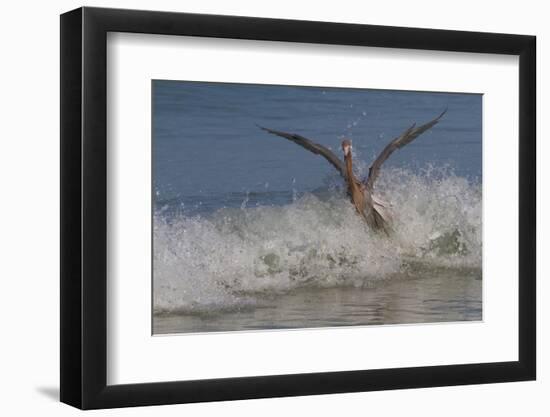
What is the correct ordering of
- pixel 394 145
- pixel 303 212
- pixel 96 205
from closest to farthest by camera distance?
1. pixel 96 205
2. pixel 303 212
3. pixel 394 145

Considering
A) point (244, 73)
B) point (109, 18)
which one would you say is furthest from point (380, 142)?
point (109, 18)

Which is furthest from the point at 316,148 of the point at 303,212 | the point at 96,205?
the point at 96,205

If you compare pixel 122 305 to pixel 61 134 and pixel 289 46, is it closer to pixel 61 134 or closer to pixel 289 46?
pixel 61 134

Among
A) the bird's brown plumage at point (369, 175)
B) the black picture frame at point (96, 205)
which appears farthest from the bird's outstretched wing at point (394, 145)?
the black picture frame at point (96, 205)

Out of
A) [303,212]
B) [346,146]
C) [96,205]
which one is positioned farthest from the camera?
Answer: [346,146]

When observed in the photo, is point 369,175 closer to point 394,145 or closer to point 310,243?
point 394,145

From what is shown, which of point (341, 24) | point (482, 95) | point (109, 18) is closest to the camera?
point (109, 18)

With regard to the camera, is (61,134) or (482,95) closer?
(61,134)

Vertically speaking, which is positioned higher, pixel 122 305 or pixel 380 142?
pixel 380 142
